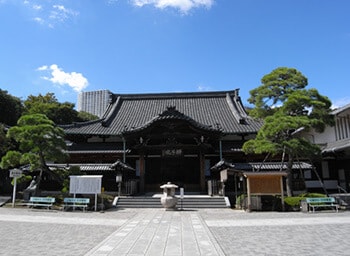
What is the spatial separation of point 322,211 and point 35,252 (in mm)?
15210

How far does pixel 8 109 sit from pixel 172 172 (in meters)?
28.3

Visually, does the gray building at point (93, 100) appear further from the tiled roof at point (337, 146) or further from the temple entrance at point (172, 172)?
the tiled roof at point (337, 146)

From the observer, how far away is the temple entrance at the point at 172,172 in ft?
82.4

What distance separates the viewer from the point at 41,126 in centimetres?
1931

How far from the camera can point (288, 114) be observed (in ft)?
64.1

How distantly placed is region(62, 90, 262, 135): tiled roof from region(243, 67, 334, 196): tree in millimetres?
5610

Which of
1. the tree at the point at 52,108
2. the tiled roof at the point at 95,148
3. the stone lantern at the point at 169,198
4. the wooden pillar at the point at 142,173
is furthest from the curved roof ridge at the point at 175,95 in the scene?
the tree at the point at 52,108

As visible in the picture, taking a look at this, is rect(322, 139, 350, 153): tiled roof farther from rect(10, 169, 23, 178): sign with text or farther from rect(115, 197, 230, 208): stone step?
rect(10, 169, 23, 178): sign with text

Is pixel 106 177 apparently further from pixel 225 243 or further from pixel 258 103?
pixel 225 243

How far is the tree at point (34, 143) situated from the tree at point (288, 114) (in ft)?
41.9

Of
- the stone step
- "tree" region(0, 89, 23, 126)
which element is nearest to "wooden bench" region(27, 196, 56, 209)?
the stone step

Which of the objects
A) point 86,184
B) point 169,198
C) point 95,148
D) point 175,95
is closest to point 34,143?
point 86,184

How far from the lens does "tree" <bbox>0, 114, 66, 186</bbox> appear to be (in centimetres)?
1909

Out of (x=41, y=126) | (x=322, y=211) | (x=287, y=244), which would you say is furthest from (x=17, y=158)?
(x=322, y=211)
